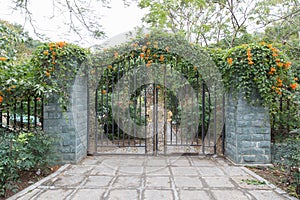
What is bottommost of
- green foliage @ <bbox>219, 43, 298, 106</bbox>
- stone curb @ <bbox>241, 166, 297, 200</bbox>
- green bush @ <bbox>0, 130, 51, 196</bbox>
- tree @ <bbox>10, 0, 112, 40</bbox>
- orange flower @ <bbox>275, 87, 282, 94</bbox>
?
stone curb @ <bbox>241, 166, 297, 200</bbox>

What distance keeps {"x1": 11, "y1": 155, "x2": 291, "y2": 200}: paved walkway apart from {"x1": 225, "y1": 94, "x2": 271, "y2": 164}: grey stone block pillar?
281mm

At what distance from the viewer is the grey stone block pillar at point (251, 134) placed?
11.0 feet

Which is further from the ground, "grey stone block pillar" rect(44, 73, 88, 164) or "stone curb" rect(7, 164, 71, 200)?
"grey stone block pillar" rect(44, 73, 88, 164)

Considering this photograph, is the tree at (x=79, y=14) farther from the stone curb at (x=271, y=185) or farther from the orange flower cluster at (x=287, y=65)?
the stone curb at (x=271, y=185)

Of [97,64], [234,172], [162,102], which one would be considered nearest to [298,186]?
[234,172]

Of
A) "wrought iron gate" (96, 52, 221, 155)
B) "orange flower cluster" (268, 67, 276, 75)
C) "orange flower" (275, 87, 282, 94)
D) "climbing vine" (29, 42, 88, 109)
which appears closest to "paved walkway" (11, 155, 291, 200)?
"wrought iron gate" (96, 52, 221, 155)

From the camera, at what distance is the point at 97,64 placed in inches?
152

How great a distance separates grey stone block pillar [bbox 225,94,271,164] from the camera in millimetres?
3342

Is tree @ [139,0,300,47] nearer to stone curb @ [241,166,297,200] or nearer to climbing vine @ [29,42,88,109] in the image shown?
climbing vine @ [29,42,88,109]

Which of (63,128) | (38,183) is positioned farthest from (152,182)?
(63,128)

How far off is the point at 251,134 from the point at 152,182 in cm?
173

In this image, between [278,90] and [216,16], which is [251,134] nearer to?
[278,90]

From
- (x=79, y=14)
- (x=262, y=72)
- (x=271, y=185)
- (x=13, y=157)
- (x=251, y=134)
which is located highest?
(x=79, y=14)

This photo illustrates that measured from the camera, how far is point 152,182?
2.62 metres
